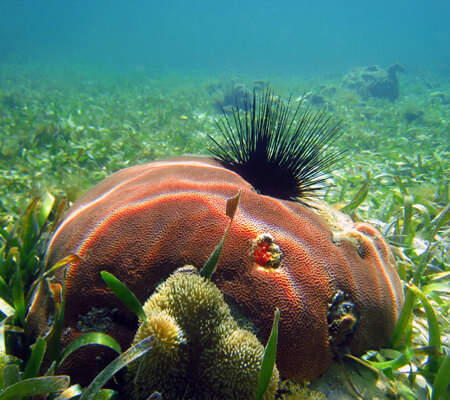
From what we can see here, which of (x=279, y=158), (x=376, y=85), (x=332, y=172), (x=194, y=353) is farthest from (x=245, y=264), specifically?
(x=376, y=85)

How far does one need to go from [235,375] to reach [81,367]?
79cm

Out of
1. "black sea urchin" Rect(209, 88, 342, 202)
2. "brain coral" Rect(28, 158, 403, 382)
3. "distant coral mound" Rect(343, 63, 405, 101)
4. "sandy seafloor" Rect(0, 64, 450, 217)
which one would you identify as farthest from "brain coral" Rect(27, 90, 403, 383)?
"distant coral mound" Rect(343, 63, 405, 101)

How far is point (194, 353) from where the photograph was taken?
3.74 feet

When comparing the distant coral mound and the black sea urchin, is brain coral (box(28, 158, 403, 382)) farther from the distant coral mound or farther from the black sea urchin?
the distant coral mound

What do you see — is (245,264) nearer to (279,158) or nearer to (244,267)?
(244,267)

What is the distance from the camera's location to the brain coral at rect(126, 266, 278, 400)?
105 centimetres

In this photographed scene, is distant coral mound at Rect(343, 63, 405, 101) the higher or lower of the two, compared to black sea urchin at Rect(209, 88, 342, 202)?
higher

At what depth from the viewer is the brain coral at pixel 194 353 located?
1.05 metres

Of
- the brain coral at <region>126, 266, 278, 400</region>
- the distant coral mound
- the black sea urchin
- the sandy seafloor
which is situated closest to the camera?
the brain coral at <region>126, 266, 278, 400</region>

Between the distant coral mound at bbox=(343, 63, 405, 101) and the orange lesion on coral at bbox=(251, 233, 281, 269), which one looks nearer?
the orange lesion on coral at bbox=(251, 233, 281, 269)

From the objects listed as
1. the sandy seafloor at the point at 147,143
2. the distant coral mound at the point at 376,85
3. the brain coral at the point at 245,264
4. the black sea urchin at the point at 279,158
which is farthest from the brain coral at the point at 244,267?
the distant coral mound at the point at 376,85

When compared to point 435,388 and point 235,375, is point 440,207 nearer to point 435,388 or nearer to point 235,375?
point 435,388

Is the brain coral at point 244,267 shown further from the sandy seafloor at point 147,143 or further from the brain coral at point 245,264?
the sandy seafloor at point 147,143

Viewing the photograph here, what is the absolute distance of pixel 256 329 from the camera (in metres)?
1.38
